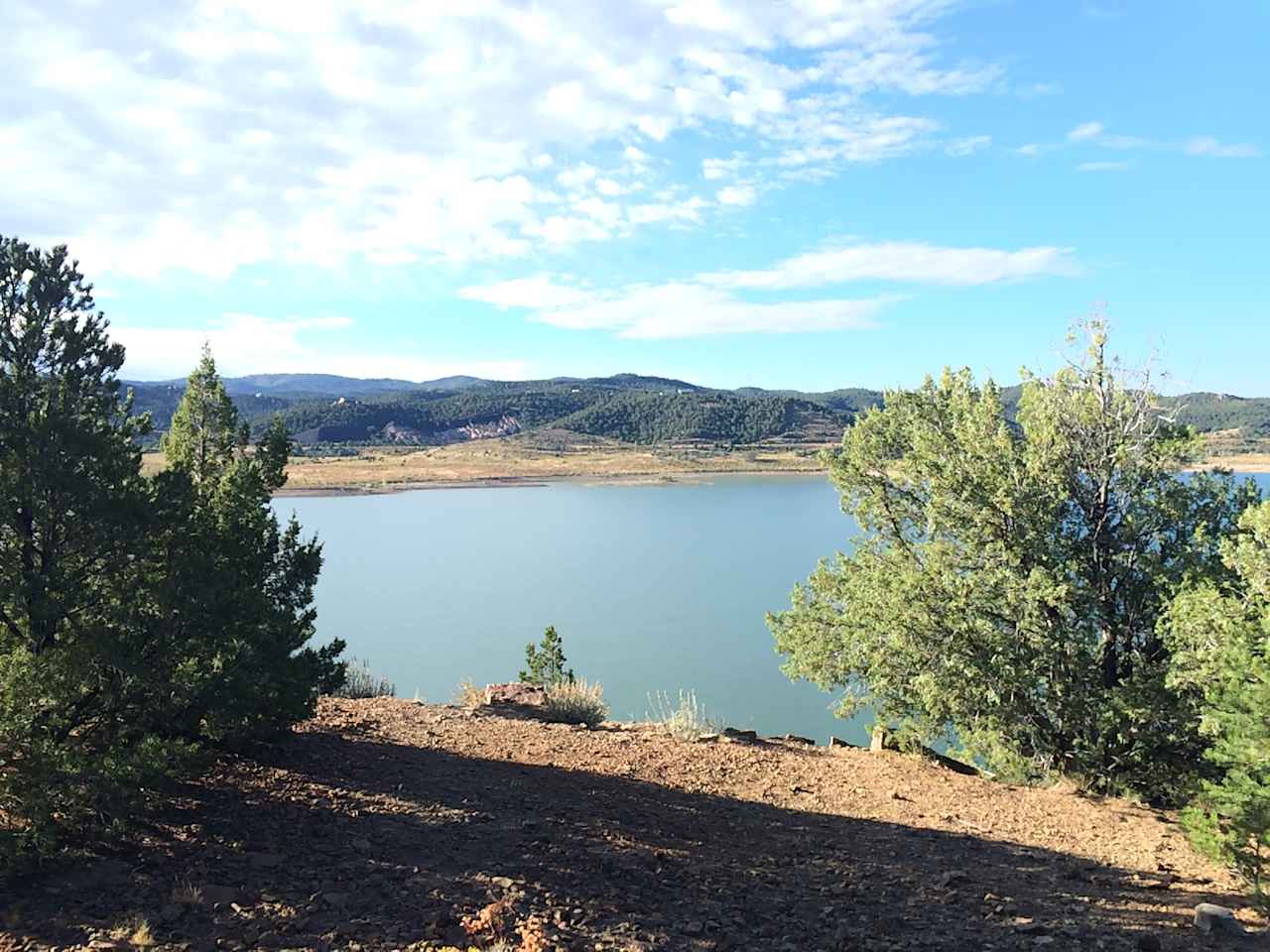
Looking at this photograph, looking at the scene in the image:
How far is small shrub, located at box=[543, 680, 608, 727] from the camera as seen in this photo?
35.6 feet

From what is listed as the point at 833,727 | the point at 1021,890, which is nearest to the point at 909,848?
the point at 1021,890

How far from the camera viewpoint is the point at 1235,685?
22.3 ft

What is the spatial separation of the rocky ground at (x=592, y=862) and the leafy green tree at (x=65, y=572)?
545 millimetres

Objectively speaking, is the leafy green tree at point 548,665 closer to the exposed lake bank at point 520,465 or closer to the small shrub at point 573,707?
the small shrub at point 573,707

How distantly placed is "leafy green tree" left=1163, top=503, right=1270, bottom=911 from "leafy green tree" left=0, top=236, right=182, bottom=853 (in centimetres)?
760

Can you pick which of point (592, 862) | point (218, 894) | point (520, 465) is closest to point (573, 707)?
point (592, 862)

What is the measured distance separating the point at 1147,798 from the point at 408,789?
807 centimetres

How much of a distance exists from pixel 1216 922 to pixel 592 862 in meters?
4.02

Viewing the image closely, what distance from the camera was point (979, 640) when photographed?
31.9 feet

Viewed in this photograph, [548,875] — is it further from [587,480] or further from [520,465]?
[520,465]

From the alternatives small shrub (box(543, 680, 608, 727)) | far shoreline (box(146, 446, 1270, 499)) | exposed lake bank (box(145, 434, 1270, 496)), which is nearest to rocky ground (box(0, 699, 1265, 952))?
small shrub (box(543, 680, 608, 727))

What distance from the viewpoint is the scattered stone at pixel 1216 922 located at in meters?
5.24

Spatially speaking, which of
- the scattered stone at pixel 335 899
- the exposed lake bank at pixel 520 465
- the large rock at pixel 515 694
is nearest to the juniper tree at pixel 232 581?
the scattered stone at pixel 335 899

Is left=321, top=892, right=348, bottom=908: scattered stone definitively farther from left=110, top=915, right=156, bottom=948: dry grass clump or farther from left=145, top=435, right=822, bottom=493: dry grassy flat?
left=145, top=435, right=822, bottom=493: dry grassy flat
